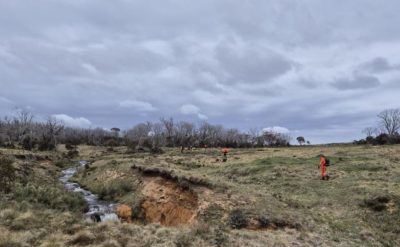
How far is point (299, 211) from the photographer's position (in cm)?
1950

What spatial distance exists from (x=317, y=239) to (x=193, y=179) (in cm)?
1155

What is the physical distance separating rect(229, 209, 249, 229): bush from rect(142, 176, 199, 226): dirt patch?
3731 mm

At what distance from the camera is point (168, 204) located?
82.3 ft

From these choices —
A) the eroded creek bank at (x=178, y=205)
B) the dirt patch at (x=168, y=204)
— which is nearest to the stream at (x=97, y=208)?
the eroded creek bank at (x=178, y=205)

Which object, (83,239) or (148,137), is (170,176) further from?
(148,137)

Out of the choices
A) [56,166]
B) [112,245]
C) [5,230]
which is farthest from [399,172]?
[56,166]

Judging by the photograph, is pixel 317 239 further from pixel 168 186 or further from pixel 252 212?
pixel 168 186

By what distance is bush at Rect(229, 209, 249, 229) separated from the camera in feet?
57.1

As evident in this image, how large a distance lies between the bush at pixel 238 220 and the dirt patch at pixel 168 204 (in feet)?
12.2

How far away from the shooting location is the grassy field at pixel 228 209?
43.7 feet

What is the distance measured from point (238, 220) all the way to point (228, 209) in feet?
8.26

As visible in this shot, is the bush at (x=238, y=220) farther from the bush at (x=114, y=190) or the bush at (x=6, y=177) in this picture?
the bush at (x=114, y=190)

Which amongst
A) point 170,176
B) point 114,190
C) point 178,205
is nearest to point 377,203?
point 178,205

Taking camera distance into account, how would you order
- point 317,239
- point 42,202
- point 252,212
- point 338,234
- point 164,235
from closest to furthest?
1. point 164,235
2. point 317,239
3. point 338,234
4. point 252,212
5. point 42,202
